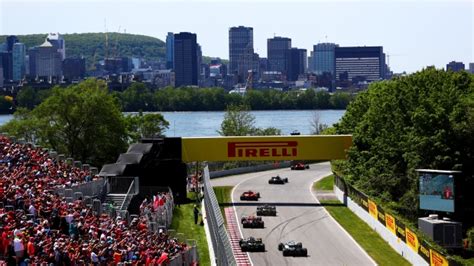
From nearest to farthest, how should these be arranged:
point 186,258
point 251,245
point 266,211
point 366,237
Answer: point 186,258 → point 251,245 → point 366,237 → point 266,211

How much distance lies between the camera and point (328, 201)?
73.9 m

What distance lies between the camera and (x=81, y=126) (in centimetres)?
9100

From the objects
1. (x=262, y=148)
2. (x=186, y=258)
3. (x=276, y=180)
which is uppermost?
(x=262, y=148)

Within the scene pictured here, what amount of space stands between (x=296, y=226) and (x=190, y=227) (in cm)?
796

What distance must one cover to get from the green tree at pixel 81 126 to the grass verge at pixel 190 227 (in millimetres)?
22411

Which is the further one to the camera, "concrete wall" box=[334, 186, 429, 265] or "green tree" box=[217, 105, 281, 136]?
"green tree" box=[217, 105, 281, 136]

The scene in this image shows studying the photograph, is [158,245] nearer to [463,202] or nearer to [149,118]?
[463,202]

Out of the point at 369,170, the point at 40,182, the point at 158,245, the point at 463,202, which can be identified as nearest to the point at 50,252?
the point at 158,245

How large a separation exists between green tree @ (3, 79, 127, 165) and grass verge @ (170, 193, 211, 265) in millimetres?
22411

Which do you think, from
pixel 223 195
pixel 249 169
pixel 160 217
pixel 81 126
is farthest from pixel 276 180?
pixel 160 217

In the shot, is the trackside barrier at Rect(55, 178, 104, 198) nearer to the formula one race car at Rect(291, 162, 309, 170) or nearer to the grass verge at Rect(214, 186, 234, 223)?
the grass verge at Rect(214, 186, 234, 223)

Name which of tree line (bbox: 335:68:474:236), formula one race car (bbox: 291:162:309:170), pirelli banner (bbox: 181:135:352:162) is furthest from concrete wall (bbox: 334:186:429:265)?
formula one race car (bbox: 291:162:309:170)

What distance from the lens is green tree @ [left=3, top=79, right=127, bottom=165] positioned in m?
89.5

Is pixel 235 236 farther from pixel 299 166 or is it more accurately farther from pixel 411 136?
pixel 299 166
